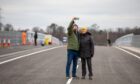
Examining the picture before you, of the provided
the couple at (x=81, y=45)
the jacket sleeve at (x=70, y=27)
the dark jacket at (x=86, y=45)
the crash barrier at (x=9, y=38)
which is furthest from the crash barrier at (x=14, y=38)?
the jacket sleeve at (x=70, y=27)

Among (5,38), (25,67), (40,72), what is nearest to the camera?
(40,72)

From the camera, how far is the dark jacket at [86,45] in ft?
47.9

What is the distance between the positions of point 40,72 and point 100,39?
155 meters

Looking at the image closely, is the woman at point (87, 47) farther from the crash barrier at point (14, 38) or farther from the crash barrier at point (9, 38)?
the crash barrier at point (9, 38)

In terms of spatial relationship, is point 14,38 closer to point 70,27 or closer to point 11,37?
point 11,37

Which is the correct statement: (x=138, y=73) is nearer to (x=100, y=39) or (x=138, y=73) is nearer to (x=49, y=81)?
(x=49, y=81)

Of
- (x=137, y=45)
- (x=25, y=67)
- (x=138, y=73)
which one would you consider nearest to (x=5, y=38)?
(x=137, y=45)

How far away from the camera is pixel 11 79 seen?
14.0m

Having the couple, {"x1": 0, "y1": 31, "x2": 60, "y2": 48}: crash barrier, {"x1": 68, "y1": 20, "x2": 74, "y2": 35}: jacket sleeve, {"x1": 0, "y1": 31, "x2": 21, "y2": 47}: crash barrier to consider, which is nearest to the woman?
the couple

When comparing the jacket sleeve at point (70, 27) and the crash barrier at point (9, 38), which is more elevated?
the jacket sleeve at point (70, 27)

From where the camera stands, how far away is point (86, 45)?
14625 millimetres

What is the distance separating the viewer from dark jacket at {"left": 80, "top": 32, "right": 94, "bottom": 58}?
1459 cm

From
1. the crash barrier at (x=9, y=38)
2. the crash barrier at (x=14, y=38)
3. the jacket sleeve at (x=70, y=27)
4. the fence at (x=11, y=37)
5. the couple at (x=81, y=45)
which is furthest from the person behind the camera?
the fence at (x=11, y=37)

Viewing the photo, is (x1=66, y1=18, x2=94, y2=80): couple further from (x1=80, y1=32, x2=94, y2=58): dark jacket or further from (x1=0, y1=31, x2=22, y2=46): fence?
(x1=0, y1=31, x2=22, y2=46): fence
